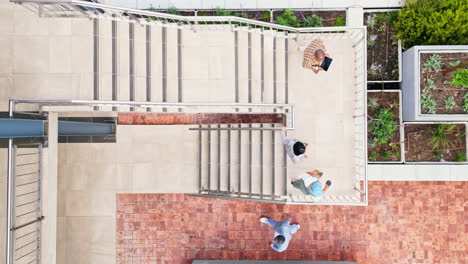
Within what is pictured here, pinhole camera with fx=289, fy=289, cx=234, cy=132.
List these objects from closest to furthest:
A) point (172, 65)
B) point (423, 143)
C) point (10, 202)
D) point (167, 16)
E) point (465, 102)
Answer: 1. point (10, 202)
2. point (167, 16)
3. point (172, 65)
4. point (465, 102)
5. point (423, 143)

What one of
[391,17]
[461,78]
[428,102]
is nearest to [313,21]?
[391,17]

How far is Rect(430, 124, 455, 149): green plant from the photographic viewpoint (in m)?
7.16

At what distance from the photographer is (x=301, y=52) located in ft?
22.3

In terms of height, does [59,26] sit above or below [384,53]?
above

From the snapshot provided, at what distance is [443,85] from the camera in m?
6.77

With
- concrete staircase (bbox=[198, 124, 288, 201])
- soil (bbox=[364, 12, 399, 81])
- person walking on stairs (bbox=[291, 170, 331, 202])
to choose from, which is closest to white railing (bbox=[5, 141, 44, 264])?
concrete staircase (bbox=[198, 124, 288, 201])

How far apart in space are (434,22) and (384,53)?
1.18 meters

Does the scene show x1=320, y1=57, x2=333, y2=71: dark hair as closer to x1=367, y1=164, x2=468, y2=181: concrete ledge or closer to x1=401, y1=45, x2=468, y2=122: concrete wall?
x1=401, y1=45, x2=468, y2=122: concrete wall

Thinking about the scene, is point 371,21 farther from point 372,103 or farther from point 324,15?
point 372,103

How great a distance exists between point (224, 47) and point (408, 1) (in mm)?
4539

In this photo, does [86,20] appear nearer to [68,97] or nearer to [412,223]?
[68,97]

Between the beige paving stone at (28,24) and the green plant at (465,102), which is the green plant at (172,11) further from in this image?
the green plant at (465,102)

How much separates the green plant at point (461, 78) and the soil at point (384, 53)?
1.20m

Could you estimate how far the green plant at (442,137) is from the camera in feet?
23.5
